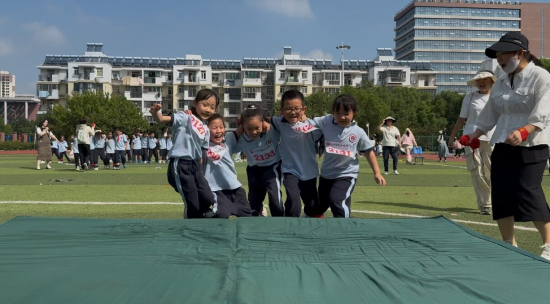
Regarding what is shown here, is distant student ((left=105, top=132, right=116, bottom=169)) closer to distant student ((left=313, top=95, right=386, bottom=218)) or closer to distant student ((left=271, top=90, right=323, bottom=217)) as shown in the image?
distant student ((left=271, top=90, right=323, bottom=217))

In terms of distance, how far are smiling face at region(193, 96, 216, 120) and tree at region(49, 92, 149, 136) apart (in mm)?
57860

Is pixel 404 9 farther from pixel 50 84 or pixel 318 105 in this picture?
pixel 50 84

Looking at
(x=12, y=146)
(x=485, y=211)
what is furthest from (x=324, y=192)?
(x=12, y=146)

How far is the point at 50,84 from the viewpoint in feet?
297

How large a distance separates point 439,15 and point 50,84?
84.0 metres

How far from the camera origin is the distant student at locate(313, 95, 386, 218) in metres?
5.50

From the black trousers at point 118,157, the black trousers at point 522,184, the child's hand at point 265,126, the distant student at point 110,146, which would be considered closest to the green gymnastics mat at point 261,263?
the black trousers at point 522,184

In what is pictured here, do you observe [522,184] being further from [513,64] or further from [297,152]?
[297,152]

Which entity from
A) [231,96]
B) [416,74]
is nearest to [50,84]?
[231,96]

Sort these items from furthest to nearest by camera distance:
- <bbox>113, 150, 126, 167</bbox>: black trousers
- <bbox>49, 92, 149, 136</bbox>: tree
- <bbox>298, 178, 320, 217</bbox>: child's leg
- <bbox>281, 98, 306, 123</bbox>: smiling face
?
<bbox>49, 92, 149, 136</bbox>: tree, <bbox>113, 150, 126, 167</bbox>: black trousers, <bbox>298, 178, 320, 217</bbox>: child's leg, <bbox>281, 98, 306, 123</bbox>: smiling face

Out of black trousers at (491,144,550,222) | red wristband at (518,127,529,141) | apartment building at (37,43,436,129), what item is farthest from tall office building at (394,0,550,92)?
red wristband at (518,127,529,141)

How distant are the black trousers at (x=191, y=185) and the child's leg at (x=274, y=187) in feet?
2.11

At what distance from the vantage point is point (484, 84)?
684 cm

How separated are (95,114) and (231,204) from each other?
5947 centimetres
